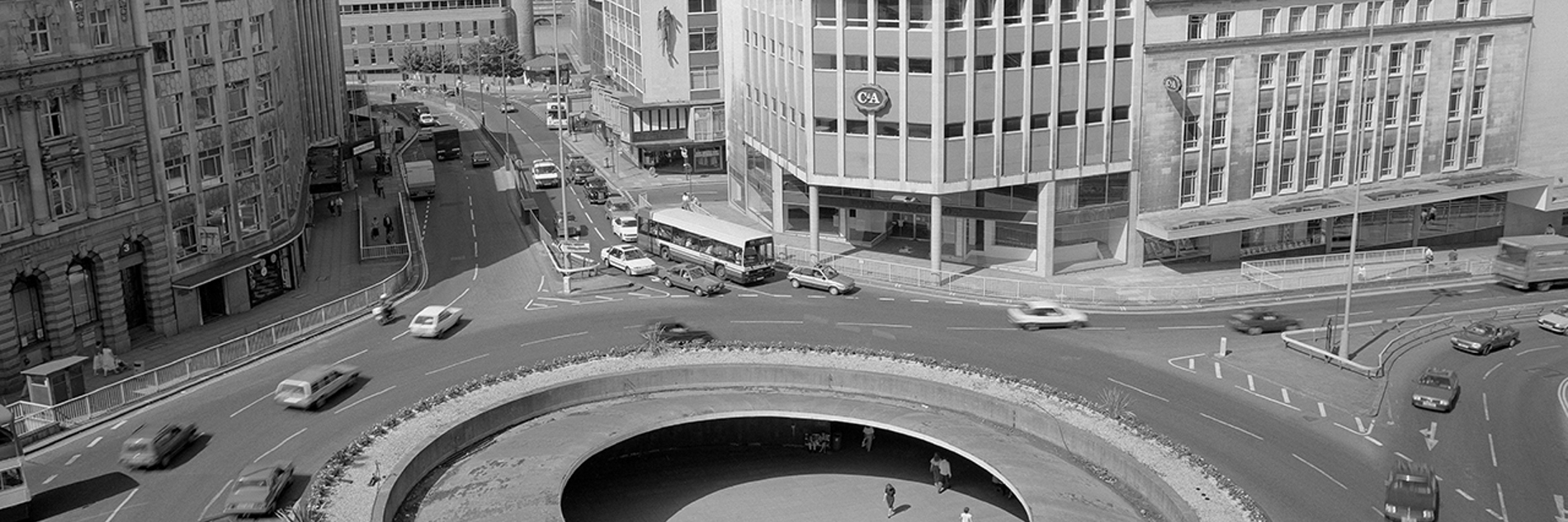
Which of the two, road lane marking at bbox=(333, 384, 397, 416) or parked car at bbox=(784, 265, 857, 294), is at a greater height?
parked car at bbox=(784, 265, 857, 294)

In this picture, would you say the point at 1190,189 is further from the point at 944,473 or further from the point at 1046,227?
the point at 944,473

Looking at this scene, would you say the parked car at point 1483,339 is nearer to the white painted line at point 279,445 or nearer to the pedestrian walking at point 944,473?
the pedestrian walking at point 944,473

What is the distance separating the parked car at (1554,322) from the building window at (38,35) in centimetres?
7879

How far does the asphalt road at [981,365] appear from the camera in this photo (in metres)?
58.1

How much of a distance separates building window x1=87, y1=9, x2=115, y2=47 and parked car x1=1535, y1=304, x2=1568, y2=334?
7761 centimetres

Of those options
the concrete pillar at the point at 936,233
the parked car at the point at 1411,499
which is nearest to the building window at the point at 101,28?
the concrete pillar at the point at 936,233

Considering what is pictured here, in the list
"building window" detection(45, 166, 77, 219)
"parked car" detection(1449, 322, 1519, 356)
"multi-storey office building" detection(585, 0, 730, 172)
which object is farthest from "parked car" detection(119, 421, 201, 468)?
"multi-storey office building" detection(585, 0, 730, 172)

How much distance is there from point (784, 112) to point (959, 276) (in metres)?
17.1

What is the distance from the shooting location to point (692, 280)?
86.8 m

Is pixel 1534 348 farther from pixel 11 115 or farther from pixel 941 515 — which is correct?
pixel 11 115

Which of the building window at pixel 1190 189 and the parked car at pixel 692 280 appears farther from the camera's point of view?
the building window at pixel 1190 189

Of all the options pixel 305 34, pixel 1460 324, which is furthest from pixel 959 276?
pixel 305 34

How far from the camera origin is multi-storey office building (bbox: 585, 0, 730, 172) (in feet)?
415

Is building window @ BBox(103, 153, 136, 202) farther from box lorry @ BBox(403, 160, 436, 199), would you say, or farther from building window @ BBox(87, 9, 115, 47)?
box lorry @ BBox(403, 160, 436, 199)
